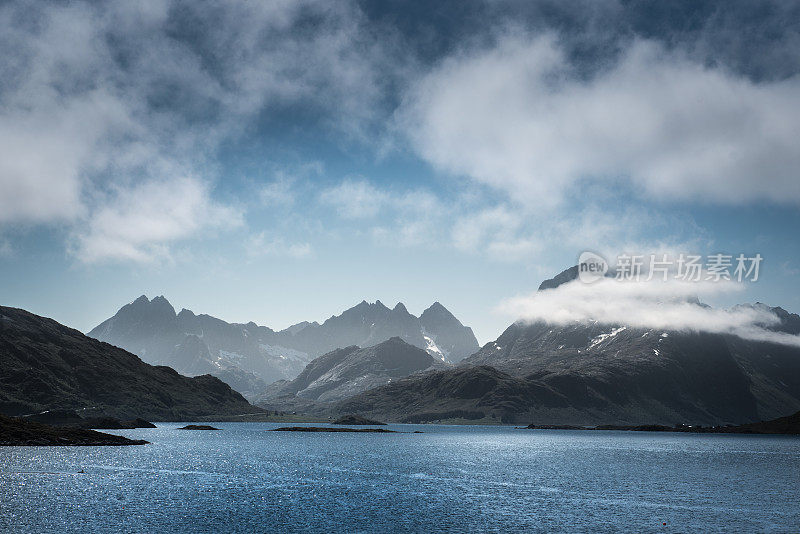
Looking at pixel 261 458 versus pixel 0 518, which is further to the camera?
pixel 261 458

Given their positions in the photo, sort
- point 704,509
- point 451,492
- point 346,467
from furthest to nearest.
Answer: point 346,467
point 451,492
point 704,509

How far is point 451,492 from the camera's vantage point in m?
114

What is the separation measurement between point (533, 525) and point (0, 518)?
7253 cm

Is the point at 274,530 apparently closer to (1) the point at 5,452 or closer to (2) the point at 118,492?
(2) the point at 118,492

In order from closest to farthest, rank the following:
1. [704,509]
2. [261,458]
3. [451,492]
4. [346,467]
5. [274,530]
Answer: [274,530]
[704,509]
[451,492]
[346,467]
[261,458]

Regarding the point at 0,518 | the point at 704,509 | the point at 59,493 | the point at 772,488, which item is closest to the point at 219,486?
the point at 59,493

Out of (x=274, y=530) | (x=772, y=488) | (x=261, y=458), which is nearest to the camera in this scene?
(x=274, y=530)

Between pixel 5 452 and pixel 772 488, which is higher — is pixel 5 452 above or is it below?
below

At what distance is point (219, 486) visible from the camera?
116 m

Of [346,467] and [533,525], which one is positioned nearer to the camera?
[533,525]

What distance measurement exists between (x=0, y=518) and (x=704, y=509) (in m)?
108

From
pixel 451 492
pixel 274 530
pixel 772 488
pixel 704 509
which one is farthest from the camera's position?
pixel 772 488

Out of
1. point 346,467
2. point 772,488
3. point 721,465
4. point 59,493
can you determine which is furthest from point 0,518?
point 721,465

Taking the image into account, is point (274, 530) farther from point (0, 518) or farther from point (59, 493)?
point (59, 493)
